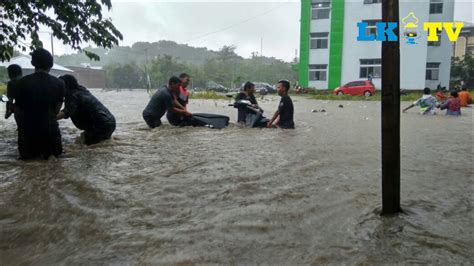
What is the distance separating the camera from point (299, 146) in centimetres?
714

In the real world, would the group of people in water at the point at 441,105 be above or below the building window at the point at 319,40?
below

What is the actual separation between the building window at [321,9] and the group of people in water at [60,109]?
25886 mm

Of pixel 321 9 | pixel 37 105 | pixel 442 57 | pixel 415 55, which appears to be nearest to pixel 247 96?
pixel 37 105

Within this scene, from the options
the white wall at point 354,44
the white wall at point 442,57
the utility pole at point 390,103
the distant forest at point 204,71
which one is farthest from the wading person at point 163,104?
the distant forest at point 204,71

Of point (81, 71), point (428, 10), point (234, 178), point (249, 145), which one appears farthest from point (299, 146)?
point (81, 71)

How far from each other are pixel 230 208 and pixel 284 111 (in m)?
5.75

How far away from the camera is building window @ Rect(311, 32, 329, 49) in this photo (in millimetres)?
33656

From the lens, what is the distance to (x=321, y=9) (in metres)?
33.5

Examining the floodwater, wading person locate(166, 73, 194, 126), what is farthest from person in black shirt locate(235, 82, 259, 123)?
the floodwater

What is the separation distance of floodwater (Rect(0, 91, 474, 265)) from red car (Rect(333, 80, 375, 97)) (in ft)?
72.2

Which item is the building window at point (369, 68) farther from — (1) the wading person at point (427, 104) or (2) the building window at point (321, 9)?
(1) the wading person at point (427, 104)

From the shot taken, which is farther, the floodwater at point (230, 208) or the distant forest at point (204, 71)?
the distant forest at point (204, 71)

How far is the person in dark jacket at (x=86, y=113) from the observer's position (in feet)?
21.0

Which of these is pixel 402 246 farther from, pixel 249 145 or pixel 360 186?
pixel 249 145
